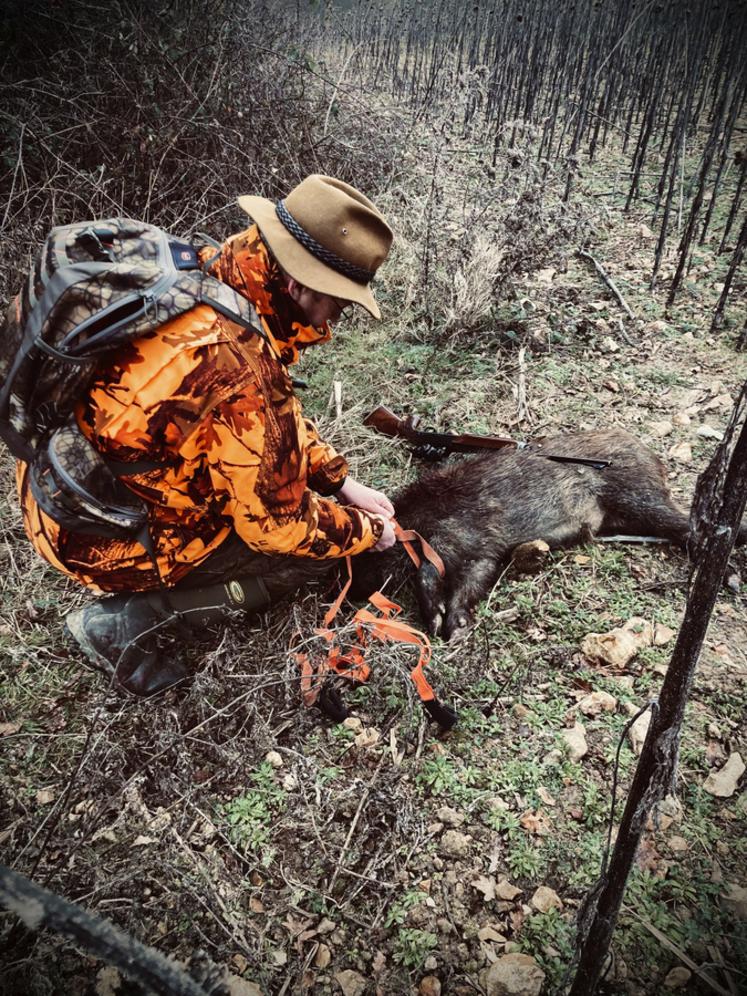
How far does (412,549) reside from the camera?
3.43 meters

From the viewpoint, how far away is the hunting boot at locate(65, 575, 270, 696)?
Result: 285 cm

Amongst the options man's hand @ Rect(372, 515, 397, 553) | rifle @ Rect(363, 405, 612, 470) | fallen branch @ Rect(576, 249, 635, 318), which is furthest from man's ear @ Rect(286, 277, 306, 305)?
fallen branch @ Rect(576, 249, 635, 318)

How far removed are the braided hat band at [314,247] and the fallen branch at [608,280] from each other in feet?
12.3

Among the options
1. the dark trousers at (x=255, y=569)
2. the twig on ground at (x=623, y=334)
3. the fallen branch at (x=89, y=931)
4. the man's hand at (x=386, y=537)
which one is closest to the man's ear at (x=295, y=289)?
the dark trousers at (x=255, y=569)

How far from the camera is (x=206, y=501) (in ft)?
8.48

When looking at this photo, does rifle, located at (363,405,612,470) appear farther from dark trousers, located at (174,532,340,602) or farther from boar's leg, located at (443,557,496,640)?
Result: dark trousers, located at (174,532,340,602)

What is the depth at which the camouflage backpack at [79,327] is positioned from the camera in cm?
191

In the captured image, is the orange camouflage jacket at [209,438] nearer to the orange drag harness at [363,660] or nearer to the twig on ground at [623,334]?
the orange drag harness at [363,660]

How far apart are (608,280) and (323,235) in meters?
4.22

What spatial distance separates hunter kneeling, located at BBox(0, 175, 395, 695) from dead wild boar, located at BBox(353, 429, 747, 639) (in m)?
0.85

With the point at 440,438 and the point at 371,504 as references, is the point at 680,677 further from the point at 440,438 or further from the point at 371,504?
the point at 440,438

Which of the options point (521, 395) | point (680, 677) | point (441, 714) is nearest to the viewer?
point (680, 677)

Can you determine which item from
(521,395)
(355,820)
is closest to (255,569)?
(355,820)

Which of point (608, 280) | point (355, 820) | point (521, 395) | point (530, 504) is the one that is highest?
point (608, 280)
